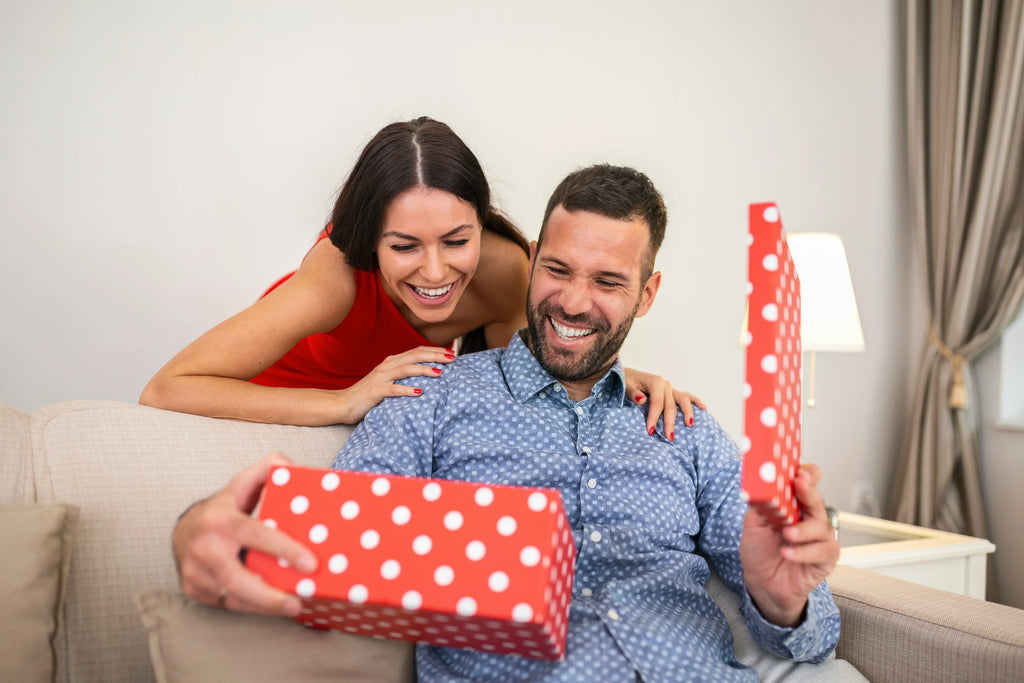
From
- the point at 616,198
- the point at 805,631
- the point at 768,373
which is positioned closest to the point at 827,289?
the point at 616,198

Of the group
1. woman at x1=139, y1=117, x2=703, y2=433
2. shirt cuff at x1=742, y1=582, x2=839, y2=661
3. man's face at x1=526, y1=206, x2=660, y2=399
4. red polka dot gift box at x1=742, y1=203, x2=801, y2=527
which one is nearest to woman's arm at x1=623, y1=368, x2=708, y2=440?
woman at x1=139, y1=117, x2=703, y2=433

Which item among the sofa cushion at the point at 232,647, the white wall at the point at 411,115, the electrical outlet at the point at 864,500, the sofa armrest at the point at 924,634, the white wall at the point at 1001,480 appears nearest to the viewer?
the sofa cushion at the point at 232,647

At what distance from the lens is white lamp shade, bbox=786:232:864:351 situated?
244 centimetres

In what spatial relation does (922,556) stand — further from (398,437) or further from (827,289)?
(398,437)

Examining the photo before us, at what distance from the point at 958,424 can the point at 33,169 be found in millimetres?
3365

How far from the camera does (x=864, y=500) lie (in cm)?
349

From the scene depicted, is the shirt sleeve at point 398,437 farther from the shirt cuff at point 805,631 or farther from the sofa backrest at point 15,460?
the shirt cuff at point 805,631

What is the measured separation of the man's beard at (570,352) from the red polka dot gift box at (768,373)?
58cm

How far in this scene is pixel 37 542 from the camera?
3.22ft

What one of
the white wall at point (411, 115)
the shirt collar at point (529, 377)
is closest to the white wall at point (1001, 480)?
the white wall at point (411, 115)

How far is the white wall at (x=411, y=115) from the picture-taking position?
2086mm

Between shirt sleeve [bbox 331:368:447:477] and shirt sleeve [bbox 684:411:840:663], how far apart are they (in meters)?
0.47

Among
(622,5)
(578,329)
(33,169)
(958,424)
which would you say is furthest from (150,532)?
(958,424)

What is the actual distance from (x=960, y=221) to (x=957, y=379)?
0.64 metres
